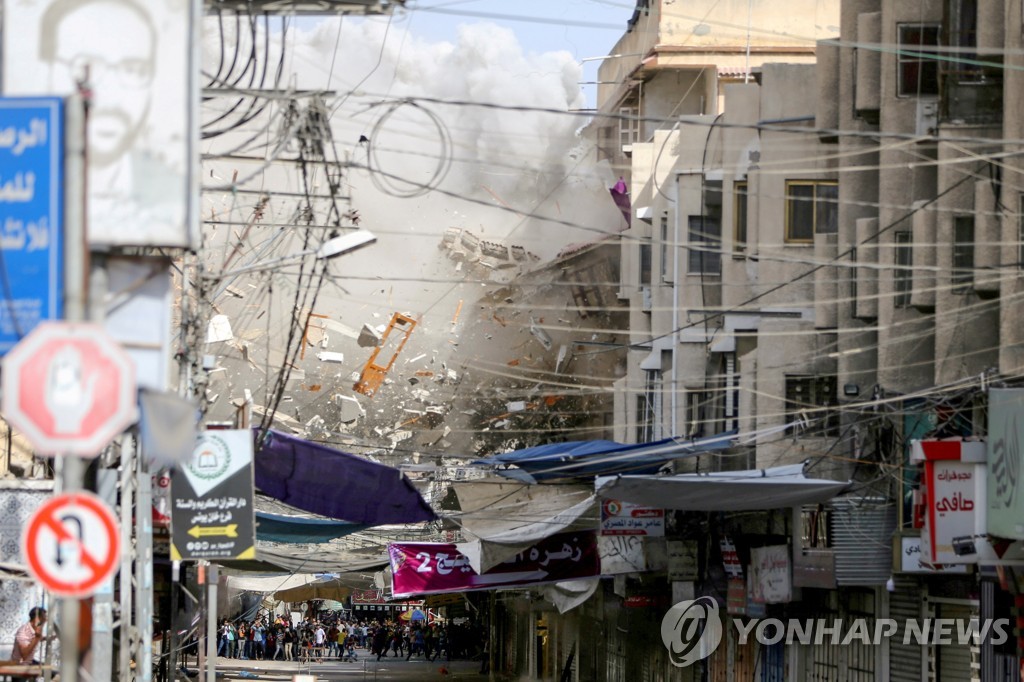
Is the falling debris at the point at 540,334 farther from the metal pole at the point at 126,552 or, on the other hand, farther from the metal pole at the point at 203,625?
the metal pole at the point at 126,552

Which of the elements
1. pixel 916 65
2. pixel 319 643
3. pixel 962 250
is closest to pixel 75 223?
pixel 962 250

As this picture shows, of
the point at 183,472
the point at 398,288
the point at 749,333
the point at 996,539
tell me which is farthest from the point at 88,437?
the point at 398,288

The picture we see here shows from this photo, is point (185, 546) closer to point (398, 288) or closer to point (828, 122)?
point (828, 122)

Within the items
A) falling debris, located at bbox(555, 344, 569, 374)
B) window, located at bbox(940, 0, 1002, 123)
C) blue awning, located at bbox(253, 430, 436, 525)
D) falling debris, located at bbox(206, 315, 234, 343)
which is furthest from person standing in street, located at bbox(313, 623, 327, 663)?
window, located at bbox(940, 0, 1002, 123)

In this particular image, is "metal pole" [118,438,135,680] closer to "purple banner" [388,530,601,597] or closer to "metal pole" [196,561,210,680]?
"metal pole" [196,561,210,680]

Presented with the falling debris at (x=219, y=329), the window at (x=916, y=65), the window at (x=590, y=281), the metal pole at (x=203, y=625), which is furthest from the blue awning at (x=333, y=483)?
the window at (x=590, y=281)

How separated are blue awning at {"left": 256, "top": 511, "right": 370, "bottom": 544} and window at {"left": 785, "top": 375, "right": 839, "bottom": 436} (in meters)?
6.76

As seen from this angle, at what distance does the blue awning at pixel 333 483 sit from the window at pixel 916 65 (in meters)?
8.66

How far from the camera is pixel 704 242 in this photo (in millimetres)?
30344

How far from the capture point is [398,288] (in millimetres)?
49000

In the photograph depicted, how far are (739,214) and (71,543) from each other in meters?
21.7

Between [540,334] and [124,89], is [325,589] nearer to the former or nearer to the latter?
[540,334]

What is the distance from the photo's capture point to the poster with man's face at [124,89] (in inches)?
386

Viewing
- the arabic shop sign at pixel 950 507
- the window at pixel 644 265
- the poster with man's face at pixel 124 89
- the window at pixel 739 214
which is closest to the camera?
the poster with man's face at pixel 124 89
